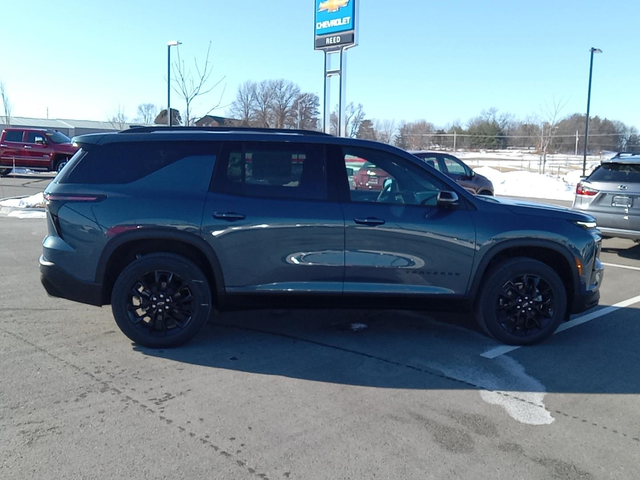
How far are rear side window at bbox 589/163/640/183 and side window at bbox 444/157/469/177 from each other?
Answer: 518cm

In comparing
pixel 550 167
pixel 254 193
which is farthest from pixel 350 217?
pixel 550 167

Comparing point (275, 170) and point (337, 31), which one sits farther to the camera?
point (337, 31)

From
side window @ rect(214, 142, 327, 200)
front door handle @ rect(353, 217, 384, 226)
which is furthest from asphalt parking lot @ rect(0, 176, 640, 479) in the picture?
side window @ rect(214, 142, 327, 200)

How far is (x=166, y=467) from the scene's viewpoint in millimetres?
3248

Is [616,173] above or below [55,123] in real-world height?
below

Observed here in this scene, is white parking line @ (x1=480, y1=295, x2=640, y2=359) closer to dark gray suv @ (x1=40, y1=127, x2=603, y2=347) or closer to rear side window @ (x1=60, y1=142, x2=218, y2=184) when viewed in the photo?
dark gray suv @ (x1=40, y1=127, x2=603, y2=347)

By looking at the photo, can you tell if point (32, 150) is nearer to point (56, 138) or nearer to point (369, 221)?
point (56, 138)

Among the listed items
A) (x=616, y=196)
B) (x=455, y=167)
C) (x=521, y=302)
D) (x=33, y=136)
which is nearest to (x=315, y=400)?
(x=521, y=302)

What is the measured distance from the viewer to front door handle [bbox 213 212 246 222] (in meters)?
4.96

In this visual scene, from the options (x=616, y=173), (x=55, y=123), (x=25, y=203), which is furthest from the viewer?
(x=55, y=123)

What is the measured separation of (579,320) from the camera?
20.6 feet

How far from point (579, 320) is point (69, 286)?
5.10 metres

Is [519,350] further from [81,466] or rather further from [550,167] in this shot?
[550,167]

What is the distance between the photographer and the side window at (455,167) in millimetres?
15068
